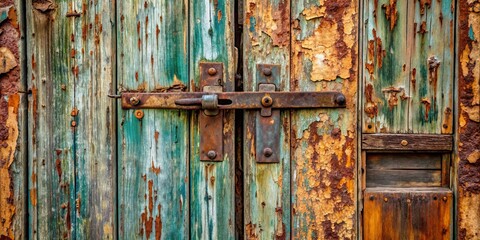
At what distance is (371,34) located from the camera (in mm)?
1030

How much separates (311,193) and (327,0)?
535 mm

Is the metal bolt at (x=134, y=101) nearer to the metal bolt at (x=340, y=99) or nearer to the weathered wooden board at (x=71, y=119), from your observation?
the weathered wooden board at (x=71, y=119)

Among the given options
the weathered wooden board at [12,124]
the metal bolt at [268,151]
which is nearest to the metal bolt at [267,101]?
the metal bolt at [268,151]

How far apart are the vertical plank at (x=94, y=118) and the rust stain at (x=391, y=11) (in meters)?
0.76

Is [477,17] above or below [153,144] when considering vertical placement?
above

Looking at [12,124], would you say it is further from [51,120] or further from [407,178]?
[407,178]

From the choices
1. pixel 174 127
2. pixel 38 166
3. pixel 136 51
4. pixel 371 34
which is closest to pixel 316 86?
pixel 371 34

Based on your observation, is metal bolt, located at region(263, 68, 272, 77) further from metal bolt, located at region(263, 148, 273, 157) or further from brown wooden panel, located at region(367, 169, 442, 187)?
brown wooden panel, located at region(367, 169, 442, 187)

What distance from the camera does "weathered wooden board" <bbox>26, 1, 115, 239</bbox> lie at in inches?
41.9

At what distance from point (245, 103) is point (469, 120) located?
1.96 feet

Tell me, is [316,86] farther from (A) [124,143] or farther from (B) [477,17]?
A: (A) [124,143]

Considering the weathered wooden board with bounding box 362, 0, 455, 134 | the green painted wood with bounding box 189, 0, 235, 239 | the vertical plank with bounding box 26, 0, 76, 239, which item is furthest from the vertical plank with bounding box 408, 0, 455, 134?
the vertical plank with bounding box 26, 0, 76, 239

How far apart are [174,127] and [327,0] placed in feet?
1.81

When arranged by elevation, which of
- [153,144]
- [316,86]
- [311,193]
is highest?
[316,86]
